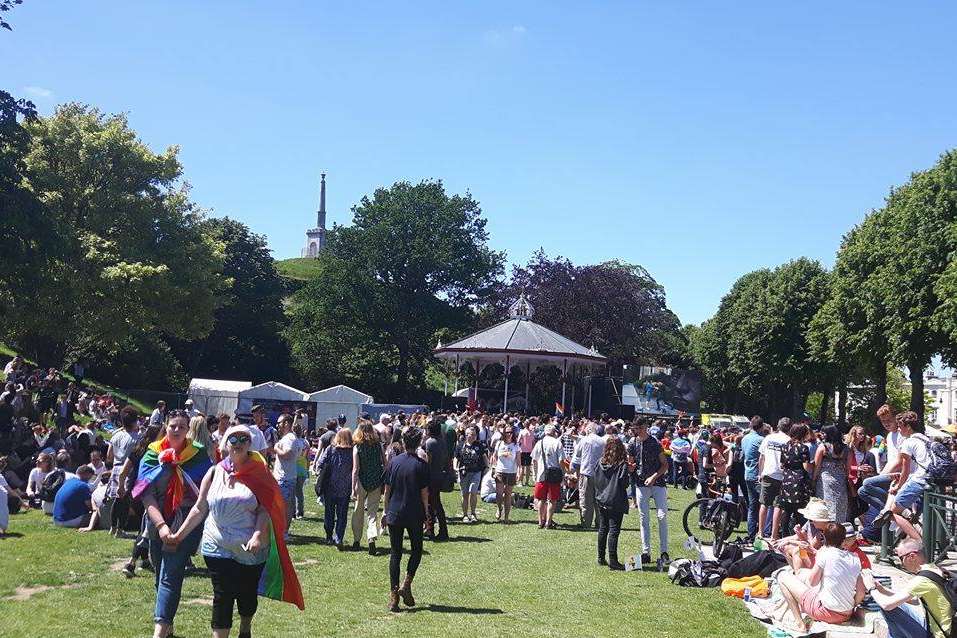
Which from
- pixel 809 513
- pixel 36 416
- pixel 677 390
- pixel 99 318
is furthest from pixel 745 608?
pixel 677 390

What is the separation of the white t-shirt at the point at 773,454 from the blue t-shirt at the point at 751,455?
1.20m

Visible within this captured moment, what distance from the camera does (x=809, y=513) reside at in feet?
27.1

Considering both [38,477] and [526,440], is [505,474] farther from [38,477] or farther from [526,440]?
[38,477]

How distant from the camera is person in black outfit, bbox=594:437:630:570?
10.2m

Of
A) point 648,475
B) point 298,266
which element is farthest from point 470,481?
point 298,266

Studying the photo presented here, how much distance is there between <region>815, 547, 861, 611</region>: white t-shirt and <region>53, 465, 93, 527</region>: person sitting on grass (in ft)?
32.1

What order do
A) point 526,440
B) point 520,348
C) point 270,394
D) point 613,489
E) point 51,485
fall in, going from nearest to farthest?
point 613,489 < point 51,485 < point 526,440 < point 270,394 < point 520,348

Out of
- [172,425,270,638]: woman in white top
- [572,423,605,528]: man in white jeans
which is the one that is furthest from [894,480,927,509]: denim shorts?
[172,425,270,638]: woman in white top

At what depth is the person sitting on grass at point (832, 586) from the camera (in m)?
7.02

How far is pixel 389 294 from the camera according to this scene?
54719mm

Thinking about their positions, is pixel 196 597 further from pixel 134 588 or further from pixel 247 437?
pixel 247 437

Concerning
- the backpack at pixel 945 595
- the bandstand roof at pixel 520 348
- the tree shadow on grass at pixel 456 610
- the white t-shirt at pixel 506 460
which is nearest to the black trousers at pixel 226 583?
the tree shadow on grass at pixel 456 610

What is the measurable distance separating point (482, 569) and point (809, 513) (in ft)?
12.8

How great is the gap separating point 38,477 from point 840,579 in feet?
40.9
